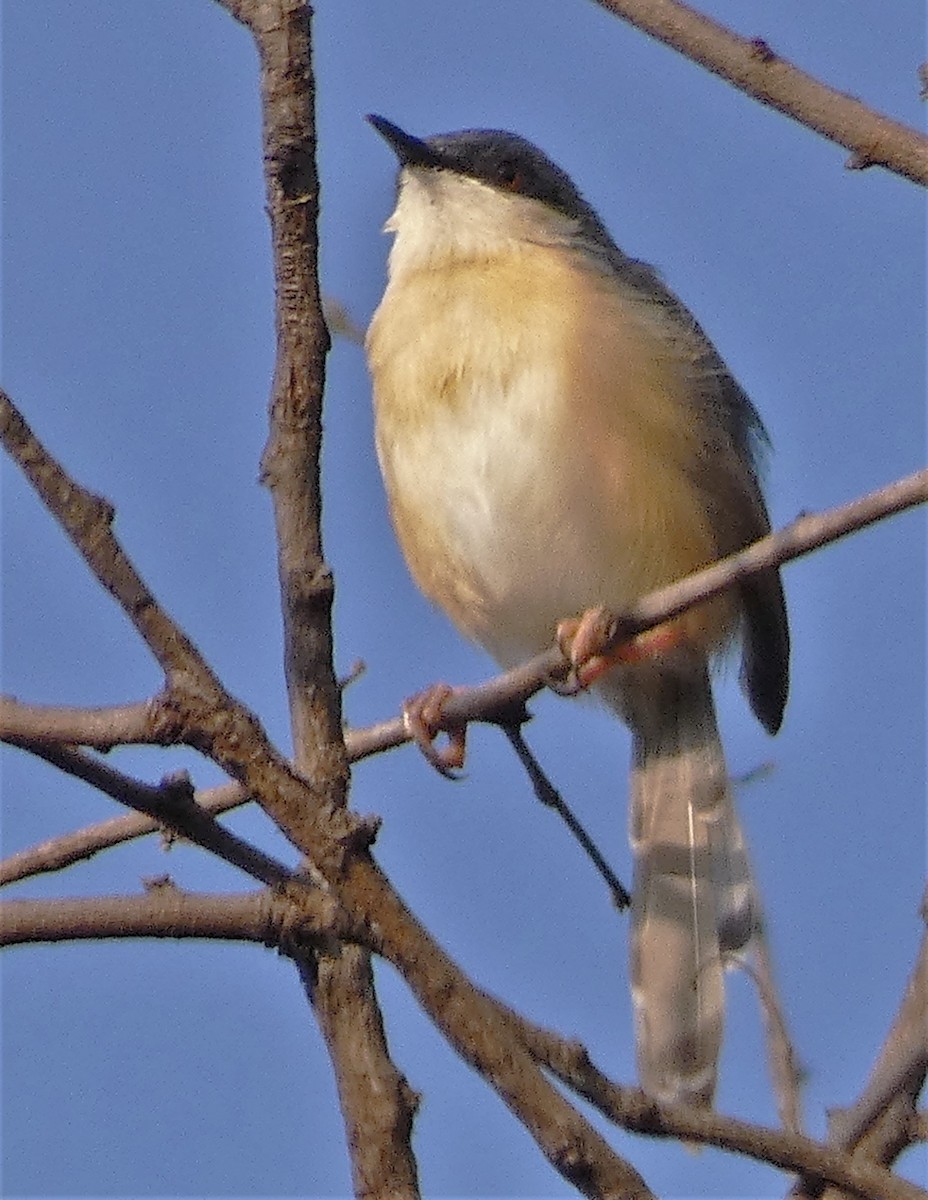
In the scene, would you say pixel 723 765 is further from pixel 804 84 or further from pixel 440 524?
pixel 804 84

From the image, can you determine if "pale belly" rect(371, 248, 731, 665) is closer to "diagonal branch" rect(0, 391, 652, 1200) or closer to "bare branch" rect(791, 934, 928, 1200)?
"bare branch" rect(791, 934, 928, 1200)

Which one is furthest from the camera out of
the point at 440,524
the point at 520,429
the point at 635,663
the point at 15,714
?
the point at 635,663

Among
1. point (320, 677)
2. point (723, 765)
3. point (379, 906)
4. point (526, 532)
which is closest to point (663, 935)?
point (723, 765)

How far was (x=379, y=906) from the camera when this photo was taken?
1.91m

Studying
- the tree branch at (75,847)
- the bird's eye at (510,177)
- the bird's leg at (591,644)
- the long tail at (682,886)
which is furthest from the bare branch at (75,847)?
the bird's eye at (510,177)

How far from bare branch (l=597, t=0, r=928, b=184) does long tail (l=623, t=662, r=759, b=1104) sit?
7.64 ft

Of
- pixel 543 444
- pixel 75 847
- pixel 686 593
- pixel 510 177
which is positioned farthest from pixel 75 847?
pixel 510 177

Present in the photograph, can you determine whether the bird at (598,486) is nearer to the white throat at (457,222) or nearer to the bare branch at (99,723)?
the white throat at (457,222)

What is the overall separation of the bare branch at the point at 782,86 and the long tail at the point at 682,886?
2.33 meters

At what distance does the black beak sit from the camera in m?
5.00

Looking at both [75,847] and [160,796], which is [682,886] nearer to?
[75,847]

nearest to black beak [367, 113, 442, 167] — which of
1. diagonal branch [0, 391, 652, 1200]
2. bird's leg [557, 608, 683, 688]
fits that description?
bird's leg [557, 608, 683, 688]

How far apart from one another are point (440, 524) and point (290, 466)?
7.43ft

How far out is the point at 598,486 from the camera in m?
4.38
